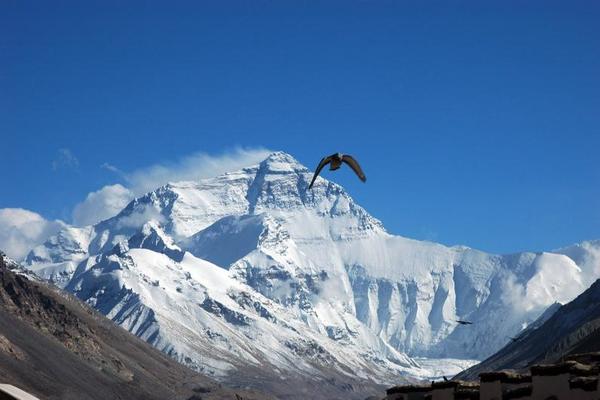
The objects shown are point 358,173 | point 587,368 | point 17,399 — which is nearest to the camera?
point 17,399

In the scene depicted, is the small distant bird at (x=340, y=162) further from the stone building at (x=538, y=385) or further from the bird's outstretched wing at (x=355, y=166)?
the stone building at (x=538, y=385)

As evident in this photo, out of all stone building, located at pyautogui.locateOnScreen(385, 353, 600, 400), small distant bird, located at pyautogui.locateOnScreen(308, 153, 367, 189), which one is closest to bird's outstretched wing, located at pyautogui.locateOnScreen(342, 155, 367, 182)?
small distant bird, located at pyautogui.locateOnScreen(308, 153, 367, 189)

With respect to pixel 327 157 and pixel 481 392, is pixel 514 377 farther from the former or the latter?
pixel 327 157

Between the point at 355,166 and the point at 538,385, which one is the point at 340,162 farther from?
the point at 538,385

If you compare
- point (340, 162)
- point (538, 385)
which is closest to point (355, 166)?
point (340, 162)

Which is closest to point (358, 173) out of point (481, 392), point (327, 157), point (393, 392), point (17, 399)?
point (327, 157)

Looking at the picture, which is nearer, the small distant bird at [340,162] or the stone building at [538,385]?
the stone building at [538,385]

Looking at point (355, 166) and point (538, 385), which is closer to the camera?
point (538, 385)

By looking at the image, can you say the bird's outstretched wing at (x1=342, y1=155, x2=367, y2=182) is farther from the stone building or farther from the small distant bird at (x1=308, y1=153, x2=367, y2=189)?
the stone building

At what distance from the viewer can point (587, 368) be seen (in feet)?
80.8

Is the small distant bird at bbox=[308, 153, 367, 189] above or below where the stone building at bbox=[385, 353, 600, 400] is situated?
above

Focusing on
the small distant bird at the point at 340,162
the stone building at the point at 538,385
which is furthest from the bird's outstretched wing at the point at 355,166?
the stone building at the point at 538,385

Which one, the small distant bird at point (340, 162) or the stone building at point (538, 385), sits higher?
the small distant bird at point (340, 162)

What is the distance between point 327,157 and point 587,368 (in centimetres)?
1448
